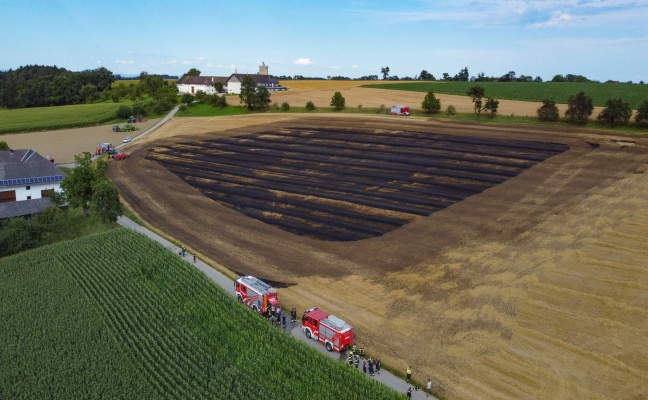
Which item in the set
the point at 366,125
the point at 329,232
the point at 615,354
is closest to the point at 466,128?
A: the point at 366,125

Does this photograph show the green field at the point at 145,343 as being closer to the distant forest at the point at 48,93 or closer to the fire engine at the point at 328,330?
the fire engine at the point at 328,330

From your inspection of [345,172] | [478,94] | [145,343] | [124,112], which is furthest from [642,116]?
[124,112]

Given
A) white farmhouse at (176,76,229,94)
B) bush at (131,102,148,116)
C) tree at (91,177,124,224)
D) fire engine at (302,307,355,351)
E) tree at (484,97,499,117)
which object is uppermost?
white farmhouse at (176,76,229,94)

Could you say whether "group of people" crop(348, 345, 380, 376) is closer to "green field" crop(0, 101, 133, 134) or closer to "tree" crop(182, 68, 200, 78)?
"green field" crop(0, 101, 133, 134)

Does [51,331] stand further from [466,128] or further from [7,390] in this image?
[466,128]

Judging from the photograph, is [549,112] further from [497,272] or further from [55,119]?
[55,119]

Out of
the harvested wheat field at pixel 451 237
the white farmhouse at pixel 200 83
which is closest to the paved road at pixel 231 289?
the harvested wheat field at pixel 451 237

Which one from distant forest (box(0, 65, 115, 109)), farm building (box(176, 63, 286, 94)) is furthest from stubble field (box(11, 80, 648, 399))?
distant forest (box(0, 65, 115, 109))
